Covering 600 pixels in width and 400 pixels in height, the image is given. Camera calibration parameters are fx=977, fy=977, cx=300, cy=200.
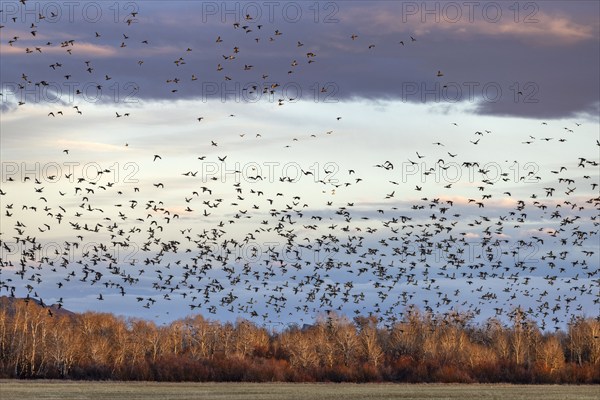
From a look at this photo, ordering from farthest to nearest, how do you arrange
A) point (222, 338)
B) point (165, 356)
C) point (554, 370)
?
point (222, 338) < point (165, 356) < point (554, 370)

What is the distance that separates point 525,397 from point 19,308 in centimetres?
9177

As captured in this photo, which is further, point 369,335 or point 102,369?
point 369,335

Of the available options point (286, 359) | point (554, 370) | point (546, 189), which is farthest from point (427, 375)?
point (546, 189)

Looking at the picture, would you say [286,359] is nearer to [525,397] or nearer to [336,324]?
[336,324]

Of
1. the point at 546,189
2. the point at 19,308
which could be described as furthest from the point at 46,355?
→ the point at 546,189

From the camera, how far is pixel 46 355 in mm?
127188

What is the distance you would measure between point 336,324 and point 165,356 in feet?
133

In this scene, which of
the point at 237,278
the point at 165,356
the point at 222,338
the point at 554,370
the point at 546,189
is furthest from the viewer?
the point at 222,338

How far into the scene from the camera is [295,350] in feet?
468

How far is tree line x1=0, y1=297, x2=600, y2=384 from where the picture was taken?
122 metres

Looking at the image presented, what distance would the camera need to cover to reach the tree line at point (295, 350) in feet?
400

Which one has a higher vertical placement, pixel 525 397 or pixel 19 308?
pixel 19 308

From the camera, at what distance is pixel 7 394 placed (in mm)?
76750

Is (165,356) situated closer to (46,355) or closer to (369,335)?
(46,355)
